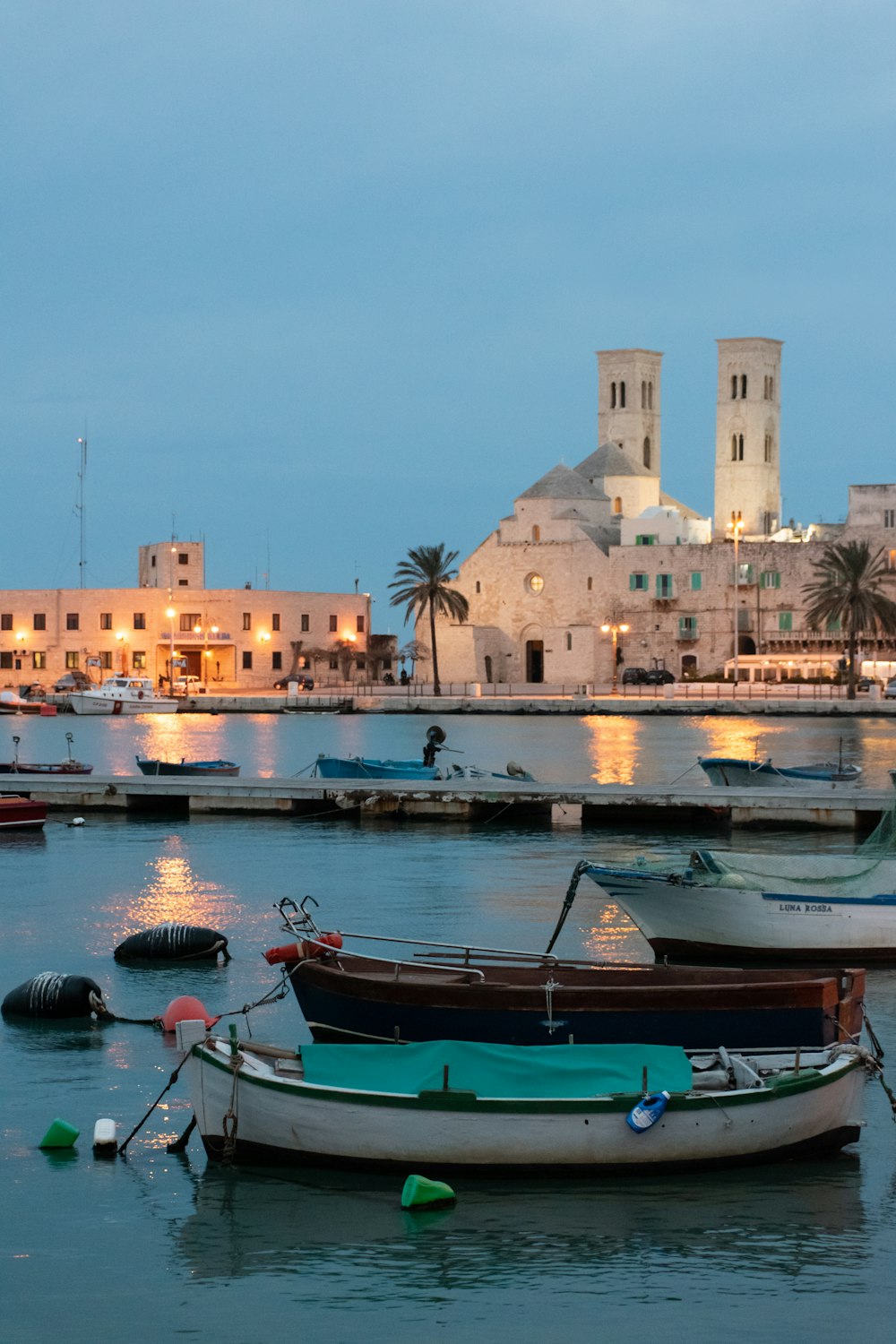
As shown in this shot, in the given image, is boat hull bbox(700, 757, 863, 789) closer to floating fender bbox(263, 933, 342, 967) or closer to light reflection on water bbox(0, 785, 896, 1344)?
light reflection on water bbox(0, 785, 896, 1344)

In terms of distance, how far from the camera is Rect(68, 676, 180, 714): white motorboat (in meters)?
95.7

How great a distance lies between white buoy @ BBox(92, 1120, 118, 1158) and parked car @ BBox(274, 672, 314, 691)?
297 ft

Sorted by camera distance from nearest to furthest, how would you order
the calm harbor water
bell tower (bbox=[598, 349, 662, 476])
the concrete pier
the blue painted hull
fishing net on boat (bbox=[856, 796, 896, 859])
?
the calm harbor water → fishing net on boat (bbox=[856, 796, 896, 859]) → the concrete pier → the blue painted hull → bell tower (bbox=[598, 349, 662, 476])

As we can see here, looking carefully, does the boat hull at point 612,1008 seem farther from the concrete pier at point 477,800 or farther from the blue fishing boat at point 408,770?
the blue fishing boat at point 408,770

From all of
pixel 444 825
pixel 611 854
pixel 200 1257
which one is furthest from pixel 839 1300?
pixel 444 825

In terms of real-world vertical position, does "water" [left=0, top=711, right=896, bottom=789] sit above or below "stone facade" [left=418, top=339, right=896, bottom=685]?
below

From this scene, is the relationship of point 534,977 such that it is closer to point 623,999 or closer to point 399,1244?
point 623,999

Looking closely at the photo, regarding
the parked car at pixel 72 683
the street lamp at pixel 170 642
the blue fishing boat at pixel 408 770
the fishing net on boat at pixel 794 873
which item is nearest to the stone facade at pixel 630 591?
the street lamp at pixel 170 642

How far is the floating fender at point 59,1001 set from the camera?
17.0m

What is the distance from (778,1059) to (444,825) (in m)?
22.1

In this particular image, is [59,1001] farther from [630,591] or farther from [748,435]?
[748,435]

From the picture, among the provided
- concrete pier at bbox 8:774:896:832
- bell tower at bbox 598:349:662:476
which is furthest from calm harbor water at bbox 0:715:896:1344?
bell tower at bbox 598:349:662:476

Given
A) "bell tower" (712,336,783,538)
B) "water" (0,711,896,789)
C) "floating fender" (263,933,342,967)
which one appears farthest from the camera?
"bell tower" (712,336,783,538)

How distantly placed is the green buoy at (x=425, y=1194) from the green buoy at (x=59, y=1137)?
2845 millimetres
